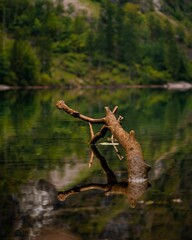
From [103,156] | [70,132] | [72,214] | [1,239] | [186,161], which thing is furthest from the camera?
[70,132]

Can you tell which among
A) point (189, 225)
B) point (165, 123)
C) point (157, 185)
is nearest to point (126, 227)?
point (189, 225)

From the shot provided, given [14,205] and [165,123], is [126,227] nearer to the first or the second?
[14,205]

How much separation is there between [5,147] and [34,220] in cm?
2098

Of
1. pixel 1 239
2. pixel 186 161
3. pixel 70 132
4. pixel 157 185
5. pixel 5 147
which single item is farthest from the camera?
pixel 70 132

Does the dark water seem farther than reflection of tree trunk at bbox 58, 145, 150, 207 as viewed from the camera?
No

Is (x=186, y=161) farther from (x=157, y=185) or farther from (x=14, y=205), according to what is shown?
(x=14, y=205)

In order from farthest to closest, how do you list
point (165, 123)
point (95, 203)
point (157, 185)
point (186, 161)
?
point (165, 123) < point (186, 161) < point (157, 185) < point (95, 203)

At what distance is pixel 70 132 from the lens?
54.8m

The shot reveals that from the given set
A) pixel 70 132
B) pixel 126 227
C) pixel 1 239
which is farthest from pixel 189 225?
pixel 70 132

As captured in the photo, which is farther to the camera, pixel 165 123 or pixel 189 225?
pixel 165 123

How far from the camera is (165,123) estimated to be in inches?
2525

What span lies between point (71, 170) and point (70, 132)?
22478mm

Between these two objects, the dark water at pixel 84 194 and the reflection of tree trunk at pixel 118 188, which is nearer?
the dark water at pixel 84 194

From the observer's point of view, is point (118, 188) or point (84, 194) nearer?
point (84, 194)
